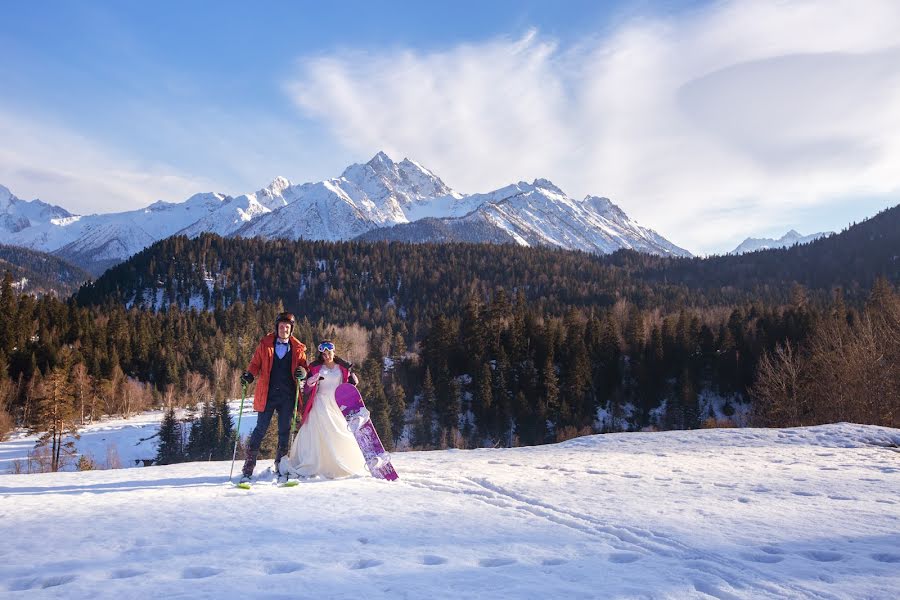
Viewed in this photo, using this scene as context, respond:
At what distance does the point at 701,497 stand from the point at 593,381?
78.8m

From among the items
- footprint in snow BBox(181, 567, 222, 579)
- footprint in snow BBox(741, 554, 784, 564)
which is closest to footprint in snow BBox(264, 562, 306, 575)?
footprint in snow BBox(181, 567, 222, 579)

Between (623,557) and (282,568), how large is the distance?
3.47 metres

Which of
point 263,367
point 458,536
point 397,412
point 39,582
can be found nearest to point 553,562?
point 458,536

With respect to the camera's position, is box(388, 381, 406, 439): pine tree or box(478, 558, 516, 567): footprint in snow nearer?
box(478, 558, 516, 567): footprint in snow

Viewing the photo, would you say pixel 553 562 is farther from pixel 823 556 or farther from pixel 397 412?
pixel 397 412

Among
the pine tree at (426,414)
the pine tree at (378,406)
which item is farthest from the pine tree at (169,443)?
the pine tree at (426,414)

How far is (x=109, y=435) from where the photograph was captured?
6275cm

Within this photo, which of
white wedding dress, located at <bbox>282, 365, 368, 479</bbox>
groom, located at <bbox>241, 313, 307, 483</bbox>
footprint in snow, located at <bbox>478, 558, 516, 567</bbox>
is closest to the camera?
footprint in snow, located at <bbox>478, 558, 516, 567</bbox>

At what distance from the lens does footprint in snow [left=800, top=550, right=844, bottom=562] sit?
5.31 metres

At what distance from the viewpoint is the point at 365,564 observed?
491 centimetres

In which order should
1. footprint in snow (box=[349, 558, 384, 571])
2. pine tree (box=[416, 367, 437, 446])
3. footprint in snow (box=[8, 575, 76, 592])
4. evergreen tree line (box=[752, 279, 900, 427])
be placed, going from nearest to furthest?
footprint in snow (box=[8, 575, 76, 592]), footprint in snow (box=[349, 558, 384, 571]), evergreen tree line (box=[752, 279, 900, 427]), pine tree (box=[416, 367, 437, 446])

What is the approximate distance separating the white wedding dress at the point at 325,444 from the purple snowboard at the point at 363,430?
12cm

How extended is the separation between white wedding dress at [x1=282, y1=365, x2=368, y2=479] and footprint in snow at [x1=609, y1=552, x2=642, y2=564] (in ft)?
18.6

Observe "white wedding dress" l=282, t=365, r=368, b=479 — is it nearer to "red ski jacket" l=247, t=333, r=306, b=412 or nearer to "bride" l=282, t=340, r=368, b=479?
"bride" l=282, t=340, r=368, b=479
